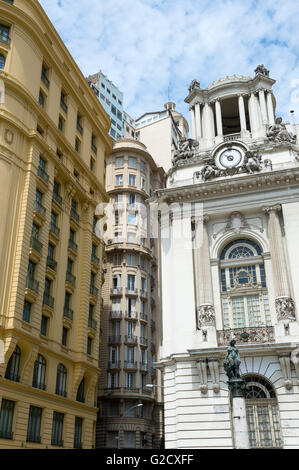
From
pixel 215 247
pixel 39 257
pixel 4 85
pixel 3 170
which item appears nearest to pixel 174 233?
pixel 215 247

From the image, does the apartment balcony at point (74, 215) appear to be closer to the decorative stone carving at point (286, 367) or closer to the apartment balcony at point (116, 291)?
the apartment balcony at point (116, 291)

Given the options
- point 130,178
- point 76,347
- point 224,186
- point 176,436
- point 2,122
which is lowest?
point 176,436

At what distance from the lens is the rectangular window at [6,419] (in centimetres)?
2870

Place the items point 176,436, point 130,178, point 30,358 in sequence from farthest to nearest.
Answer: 1. point 130,178
2. point 30,358
3. point 176,436

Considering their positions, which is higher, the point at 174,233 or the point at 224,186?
the point at 224,186

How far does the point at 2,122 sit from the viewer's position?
3412 centimetres

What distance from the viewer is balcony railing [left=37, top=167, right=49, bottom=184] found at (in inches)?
1456

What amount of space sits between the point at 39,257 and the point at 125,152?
111 feet

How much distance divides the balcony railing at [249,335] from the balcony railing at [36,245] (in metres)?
14.3

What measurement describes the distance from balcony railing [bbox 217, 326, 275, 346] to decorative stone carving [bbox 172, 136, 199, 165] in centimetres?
1410

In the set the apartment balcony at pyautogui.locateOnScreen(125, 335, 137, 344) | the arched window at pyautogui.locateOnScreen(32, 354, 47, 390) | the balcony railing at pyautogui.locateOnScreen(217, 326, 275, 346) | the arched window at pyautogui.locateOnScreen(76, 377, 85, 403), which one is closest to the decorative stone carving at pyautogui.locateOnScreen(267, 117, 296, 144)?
the balcony railing at pyautogui.locateOnScreen(217, 326, 275, 346)

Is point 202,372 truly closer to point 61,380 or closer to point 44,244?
point 61,380

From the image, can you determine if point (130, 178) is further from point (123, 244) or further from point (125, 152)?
point (123, 244)

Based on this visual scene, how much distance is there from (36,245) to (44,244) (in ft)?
3.85
